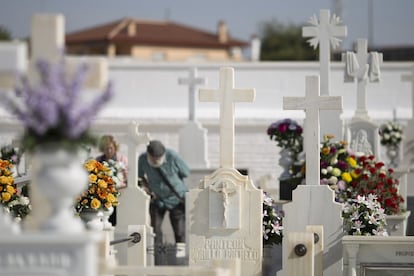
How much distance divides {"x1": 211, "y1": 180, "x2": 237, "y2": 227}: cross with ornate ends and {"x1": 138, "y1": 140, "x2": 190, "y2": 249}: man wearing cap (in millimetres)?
4946

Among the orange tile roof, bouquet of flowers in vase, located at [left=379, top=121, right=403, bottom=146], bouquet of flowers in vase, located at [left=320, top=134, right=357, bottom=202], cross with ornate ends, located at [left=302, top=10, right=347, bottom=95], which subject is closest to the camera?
bouquet of flowers in vase, located at [left=320, top=134, right=357, bottom=202]

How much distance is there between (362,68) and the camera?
68.0 ft

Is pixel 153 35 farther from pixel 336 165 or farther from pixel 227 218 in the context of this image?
pixel 227 218

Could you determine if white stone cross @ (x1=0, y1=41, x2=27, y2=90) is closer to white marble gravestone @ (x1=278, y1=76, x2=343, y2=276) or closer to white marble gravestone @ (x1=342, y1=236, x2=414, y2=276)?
white marble gravestone @ (x1=342, y1=236, x2=414, y2=276)

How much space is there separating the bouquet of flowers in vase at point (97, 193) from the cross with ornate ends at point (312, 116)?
1.85m

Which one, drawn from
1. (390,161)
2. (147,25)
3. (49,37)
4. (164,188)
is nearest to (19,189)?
(164,188)

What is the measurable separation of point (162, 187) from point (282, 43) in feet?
244

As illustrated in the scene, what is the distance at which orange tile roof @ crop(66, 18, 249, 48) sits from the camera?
7250 cm

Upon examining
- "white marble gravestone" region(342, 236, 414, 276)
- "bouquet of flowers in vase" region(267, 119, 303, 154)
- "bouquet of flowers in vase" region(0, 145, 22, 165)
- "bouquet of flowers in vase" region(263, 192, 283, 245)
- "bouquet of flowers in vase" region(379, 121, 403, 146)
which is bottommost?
"white marble gravestone" region(342, 236, 414, 276)

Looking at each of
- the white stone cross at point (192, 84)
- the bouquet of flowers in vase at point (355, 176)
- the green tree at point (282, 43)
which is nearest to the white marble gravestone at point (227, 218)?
the bouquet of flowers in vase at point (355, 176)

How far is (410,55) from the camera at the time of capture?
2224 inches

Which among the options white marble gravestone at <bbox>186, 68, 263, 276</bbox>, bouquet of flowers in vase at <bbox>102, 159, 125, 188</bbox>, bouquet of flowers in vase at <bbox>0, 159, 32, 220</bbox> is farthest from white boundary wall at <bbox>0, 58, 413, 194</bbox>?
white marble gravestone at <bbox>186, 68, 263, 276</bbox>

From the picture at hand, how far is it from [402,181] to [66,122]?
42.9ft

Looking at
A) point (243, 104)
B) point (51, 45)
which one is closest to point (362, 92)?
point (243, 104)
